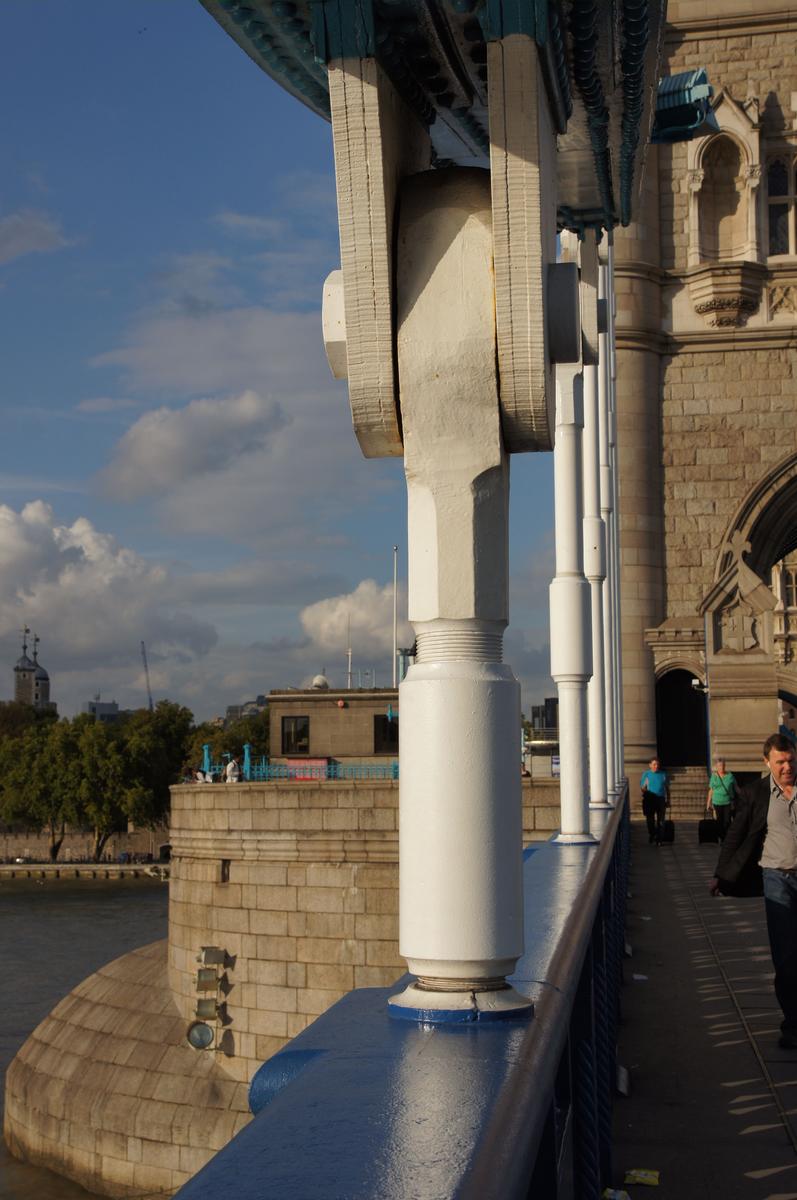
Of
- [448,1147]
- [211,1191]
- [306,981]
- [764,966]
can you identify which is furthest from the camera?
[306,981]

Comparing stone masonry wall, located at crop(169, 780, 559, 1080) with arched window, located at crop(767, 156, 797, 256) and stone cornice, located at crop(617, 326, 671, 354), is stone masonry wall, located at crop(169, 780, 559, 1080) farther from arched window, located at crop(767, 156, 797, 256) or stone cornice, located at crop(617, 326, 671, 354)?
arched window, located at crop(767, 156, 797, 256)

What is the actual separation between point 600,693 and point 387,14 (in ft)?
28.8

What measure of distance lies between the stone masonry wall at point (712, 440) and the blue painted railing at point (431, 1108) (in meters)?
20.2

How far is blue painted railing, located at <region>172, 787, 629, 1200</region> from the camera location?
168cm

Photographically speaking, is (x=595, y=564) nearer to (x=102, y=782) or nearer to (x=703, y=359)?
(x=703, y=359)

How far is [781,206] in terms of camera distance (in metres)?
23.8

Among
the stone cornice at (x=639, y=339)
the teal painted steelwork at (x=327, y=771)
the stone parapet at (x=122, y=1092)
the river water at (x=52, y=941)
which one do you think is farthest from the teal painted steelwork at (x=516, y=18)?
the stone cornice at (x=639, y=339)

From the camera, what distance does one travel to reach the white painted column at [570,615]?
306 inches

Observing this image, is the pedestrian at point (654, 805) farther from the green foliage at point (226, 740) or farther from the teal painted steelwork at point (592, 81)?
the green foliage at point (226, 740)

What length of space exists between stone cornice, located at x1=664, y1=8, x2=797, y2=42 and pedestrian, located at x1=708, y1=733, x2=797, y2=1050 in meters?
19.7

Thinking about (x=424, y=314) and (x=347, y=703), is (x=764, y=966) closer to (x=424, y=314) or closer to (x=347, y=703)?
(x=424, y=314)

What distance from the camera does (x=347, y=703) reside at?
29.4m

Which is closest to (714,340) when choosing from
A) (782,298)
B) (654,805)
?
(782,298)

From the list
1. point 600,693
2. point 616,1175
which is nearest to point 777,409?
point 600,693
